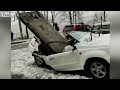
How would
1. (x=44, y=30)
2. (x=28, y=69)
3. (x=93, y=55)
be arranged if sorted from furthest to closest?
1. (x=44, y=30)
2. (x=28, y=69)
3. (x=93, y=55)

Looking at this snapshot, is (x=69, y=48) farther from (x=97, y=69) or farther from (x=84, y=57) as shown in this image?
(x=97, y=69)

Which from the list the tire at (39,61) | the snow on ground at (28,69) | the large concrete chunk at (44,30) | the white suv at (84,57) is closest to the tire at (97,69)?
the white suv at (84,57)

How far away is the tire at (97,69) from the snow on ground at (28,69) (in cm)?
20

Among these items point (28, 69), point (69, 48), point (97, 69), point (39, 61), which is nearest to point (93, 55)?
point (97, 69)

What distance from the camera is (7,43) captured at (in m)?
5.97

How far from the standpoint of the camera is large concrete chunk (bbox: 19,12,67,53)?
20.1 ft

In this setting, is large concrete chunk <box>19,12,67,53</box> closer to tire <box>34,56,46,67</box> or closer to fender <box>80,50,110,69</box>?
tire <box>34,56,46,67</box>

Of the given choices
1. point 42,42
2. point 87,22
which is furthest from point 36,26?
point 87,22

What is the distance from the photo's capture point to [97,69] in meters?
5.79

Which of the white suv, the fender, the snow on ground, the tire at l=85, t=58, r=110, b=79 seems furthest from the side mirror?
the snow on ground

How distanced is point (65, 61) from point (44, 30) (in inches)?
33.5

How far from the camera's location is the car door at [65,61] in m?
5.95
